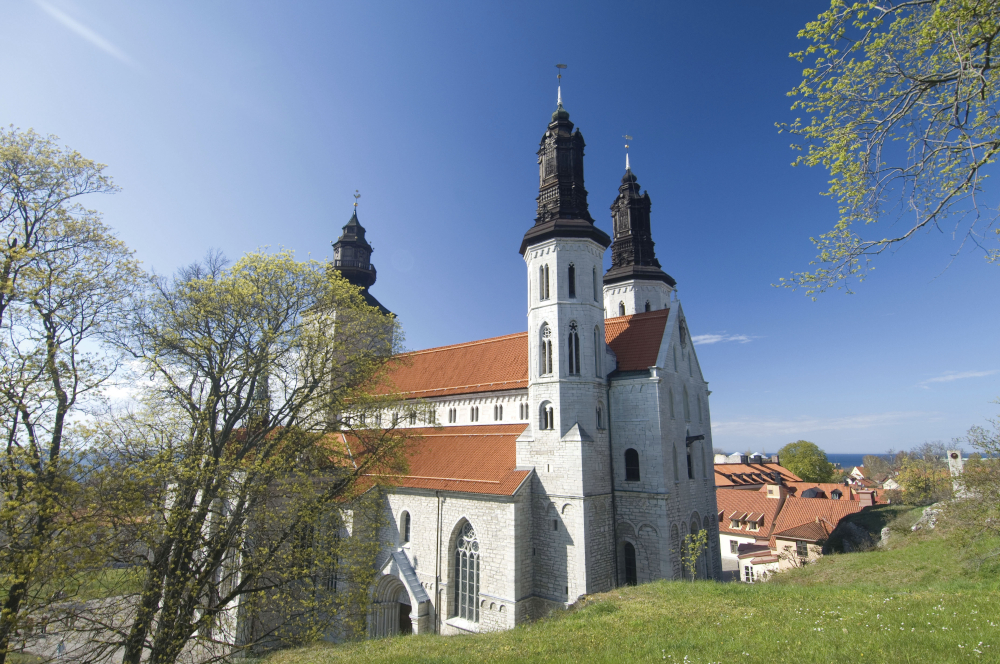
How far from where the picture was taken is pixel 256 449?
11344 mm

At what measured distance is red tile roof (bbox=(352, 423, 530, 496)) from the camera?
1848cm

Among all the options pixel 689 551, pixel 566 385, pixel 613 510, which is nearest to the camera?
pixel 689 551

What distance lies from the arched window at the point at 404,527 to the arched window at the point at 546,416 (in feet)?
24.5

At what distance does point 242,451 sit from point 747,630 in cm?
1101

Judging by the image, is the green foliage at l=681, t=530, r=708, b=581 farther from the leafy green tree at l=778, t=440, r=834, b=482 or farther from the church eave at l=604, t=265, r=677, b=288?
the leafy green tree at l=778, t=440, r=834, b=482

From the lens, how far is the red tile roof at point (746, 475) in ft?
186

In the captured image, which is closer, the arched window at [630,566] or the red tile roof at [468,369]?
the arched window at [630,566]

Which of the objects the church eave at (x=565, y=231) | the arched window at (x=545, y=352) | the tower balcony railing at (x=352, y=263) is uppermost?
the tower balcony railing at (x=352, y=263)

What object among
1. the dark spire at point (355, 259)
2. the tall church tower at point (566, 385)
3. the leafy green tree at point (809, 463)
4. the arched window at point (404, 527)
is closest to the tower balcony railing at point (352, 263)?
the dark spire at point (355, 259)

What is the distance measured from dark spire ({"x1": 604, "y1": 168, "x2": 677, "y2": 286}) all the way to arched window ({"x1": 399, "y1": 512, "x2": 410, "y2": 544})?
59.4ft

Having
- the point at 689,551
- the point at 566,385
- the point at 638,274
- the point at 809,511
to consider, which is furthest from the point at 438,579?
the point at 809,511

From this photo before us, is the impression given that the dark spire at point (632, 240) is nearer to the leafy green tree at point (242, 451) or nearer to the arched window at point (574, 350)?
the arched window at point (574, 350)

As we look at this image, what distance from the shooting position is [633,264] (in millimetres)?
28938

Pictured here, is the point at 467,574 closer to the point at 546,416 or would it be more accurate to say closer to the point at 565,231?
the point at 546,416
